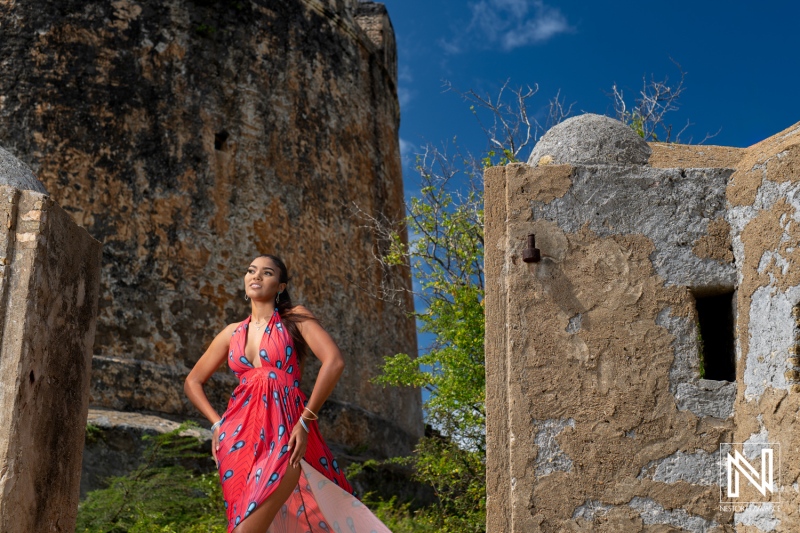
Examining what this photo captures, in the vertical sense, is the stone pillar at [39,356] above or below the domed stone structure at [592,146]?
below

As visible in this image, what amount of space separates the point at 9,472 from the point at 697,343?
2808mm

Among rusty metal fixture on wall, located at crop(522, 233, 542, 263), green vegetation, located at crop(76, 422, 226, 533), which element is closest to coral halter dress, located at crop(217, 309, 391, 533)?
rusty metal fixture on wall, located at crop(522, 233, 542, 263)

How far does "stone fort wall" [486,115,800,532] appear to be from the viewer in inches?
146

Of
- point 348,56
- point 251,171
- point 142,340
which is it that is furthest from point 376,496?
point 348,56

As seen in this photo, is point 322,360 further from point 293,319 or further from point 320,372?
point 293,319

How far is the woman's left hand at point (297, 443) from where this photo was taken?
3.85 m

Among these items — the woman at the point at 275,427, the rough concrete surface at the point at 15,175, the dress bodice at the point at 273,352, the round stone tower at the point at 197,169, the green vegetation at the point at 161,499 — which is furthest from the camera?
the round stone tower at the point at 197,169

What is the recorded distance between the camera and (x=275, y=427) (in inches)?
155

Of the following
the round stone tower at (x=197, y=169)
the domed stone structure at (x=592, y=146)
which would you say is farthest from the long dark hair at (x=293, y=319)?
the round stone tower at (x=197, y=169)

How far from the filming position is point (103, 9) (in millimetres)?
9125

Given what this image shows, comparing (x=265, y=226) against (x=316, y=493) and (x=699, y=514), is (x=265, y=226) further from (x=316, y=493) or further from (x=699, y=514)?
(x=699, y=514)

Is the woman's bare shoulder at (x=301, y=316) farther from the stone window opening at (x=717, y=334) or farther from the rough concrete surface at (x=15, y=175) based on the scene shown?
the stone window opening at (x=717, y=334)

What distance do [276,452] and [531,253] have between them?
1.31m

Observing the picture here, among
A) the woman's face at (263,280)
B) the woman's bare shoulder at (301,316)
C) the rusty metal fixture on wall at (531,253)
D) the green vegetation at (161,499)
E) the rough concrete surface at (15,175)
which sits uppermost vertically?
the rough concrete surface at (15,175)
